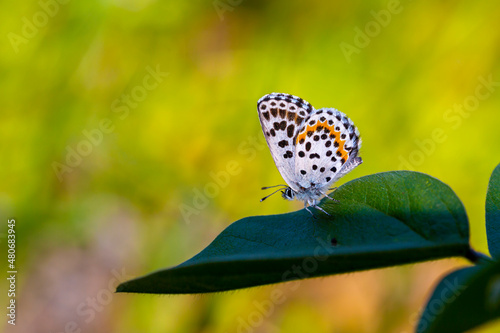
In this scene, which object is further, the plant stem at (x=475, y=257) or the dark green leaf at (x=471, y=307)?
the plant stem at (x=475, y=257)

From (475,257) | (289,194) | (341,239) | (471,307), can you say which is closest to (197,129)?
(289,194)

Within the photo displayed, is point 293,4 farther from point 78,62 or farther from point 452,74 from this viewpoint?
point 78,62

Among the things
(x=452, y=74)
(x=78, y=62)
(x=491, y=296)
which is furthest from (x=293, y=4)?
(x=491, y=296)

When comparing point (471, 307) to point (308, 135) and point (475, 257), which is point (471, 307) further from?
point (308, 135)

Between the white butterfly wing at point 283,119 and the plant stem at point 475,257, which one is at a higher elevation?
the white butterfly wing at point 283,119

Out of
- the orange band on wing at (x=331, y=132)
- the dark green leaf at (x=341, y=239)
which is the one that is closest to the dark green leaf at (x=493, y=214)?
the dark green leaf at (x=341, y=239)

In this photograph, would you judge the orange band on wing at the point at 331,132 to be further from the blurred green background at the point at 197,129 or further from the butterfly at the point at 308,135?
the blurred green background at the point at 197,129
